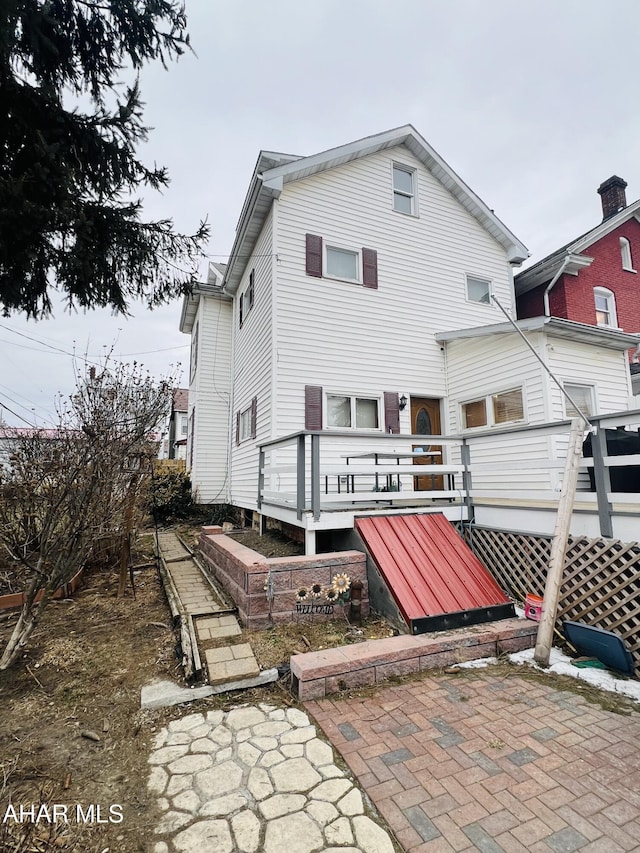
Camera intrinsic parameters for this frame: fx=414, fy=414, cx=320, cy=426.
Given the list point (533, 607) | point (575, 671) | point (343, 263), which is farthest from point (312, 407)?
point (575, 671)

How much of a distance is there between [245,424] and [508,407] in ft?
19.6

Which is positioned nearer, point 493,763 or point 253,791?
point 253,791

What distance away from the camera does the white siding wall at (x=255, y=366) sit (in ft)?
27.9

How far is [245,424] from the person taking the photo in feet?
33.8

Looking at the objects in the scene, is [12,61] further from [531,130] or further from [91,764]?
[531,130]

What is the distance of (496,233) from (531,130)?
4.25 meters

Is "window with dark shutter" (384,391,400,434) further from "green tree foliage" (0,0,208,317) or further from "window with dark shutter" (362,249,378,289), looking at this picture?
"green tree foliage" (0,0,208,317)

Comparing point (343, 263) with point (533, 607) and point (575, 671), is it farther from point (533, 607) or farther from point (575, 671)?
point (575, 671)

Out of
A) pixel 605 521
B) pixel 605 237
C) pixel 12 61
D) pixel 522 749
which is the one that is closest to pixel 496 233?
pixel 605 237

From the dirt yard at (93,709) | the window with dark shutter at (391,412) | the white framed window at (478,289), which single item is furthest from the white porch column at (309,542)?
the white framed window at (478,289)

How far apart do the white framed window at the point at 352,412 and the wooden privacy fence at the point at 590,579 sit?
3936mm

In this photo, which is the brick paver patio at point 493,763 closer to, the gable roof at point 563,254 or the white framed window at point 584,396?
the white framed window at point 584,396

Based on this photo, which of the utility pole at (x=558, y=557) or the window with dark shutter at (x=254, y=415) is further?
the window with dark shutter at (x=254, y=415)

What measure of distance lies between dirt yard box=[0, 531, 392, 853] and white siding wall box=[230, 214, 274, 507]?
165 inches
